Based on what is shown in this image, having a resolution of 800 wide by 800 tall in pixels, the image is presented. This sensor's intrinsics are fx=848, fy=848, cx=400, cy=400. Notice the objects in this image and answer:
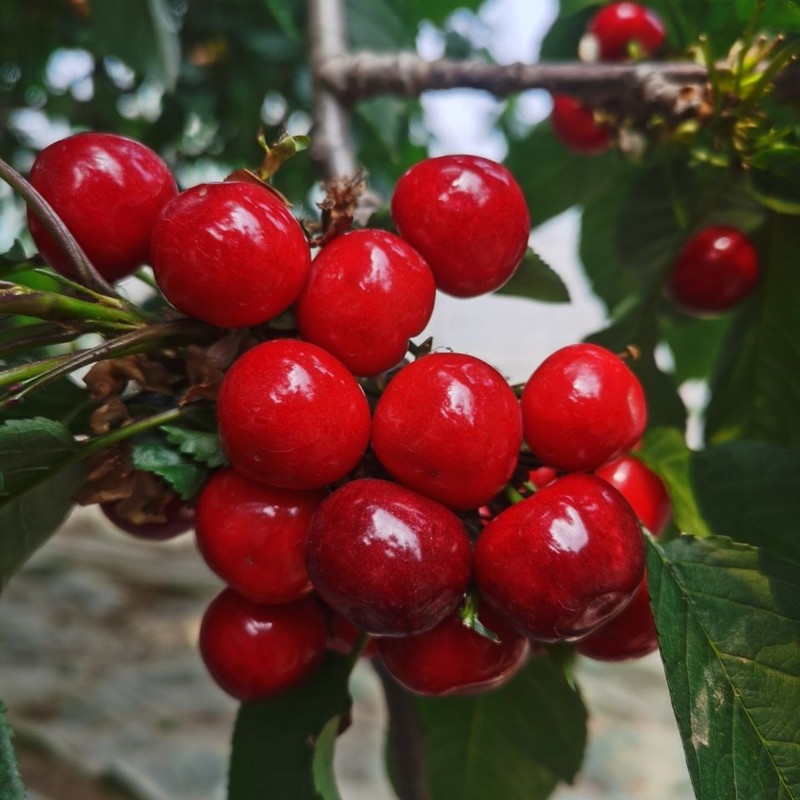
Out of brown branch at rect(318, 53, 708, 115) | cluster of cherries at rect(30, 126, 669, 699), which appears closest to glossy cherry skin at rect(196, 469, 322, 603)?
cluster of cherries at rect(30, 126, 669, 699)

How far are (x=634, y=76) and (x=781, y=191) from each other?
0.16 m

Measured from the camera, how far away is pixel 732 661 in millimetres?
434

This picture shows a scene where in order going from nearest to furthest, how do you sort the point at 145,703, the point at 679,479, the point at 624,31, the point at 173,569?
the point at 679,479, the point at 624,31, the point at 145,703, the point at 173,569

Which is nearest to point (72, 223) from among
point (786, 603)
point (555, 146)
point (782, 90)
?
point (786, 603)

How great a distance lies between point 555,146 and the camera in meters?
1.14

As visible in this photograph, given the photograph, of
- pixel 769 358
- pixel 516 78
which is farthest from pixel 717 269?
pixel 516 78

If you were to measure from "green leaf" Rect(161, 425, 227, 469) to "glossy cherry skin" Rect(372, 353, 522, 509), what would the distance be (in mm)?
88

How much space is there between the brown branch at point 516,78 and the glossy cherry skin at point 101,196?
436 millimetres

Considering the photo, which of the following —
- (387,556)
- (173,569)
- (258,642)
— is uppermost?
(387,556)

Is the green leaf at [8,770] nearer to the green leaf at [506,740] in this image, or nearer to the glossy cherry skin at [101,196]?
the glossy cherry skin at [101,196]

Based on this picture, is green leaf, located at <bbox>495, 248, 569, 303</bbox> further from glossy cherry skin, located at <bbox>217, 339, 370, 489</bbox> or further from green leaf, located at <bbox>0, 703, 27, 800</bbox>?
green leaf, located at <bbox>0, 703, 27, 800</bbox>

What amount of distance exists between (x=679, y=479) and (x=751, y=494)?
0.05 m

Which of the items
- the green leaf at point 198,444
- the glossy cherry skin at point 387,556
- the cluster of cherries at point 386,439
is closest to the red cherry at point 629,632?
the cluster of cherries at point 386,439

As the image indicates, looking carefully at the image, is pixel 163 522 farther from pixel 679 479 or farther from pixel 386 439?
pixel 679 479
